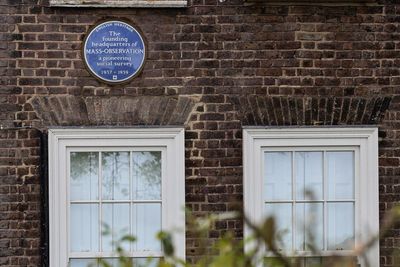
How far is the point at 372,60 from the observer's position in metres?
8.38

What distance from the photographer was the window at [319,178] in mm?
8219

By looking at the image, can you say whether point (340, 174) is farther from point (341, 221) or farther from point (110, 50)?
point (110, 50)

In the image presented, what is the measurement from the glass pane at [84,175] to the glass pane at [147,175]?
32cm

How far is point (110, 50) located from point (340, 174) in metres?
2.21

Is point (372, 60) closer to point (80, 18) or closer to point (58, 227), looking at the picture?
point (80, 18)

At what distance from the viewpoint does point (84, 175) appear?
8.19 m

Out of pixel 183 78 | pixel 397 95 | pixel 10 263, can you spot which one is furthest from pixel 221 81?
pixel 10 263

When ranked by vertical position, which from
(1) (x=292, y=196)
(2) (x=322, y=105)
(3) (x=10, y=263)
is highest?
(2) (x=322, y=105)

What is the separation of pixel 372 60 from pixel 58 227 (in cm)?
300

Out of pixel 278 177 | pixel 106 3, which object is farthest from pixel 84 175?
pixel 278 177

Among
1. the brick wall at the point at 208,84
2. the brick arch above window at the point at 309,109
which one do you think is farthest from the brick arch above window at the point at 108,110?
the brick arch above window at the point at 309,109

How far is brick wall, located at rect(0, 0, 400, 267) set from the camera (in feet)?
26.6

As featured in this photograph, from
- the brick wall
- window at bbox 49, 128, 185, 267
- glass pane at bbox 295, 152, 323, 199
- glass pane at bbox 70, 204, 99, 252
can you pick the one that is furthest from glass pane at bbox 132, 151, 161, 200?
glass pane at bbox 295, 152, 323, 199

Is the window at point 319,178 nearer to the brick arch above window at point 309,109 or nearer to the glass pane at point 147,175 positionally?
the brick arch above window at point 309,109
